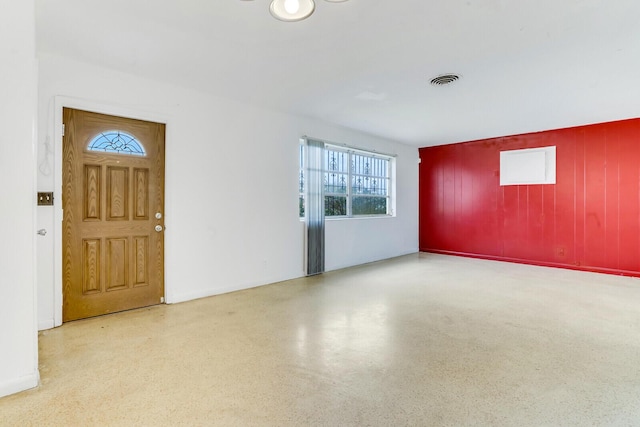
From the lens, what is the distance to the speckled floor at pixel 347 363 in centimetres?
185

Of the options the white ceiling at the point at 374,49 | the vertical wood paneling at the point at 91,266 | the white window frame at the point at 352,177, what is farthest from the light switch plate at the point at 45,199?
the white window frame at the point at 352,177

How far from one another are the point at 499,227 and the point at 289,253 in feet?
14.6

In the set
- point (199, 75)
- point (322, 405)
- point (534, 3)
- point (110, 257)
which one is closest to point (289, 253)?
point (110, 257)

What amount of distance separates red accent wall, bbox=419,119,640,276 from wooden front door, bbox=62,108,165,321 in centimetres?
599

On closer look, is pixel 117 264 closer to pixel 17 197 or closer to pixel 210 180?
A: pixel 210 180

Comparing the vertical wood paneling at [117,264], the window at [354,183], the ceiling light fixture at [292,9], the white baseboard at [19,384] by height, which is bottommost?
the white baseboard at [19,384]

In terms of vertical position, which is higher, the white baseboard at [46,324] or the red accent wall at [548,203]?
the red accent wall at [548,203]

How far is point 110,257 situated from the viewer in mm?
3461

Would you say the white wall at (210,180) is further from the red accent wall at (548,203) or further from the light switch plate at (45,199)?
the red accent wall at (548,203)

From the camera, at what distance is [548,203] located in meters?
6.06

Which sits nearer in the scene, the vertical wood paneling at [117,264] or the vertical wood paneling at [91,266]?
the vertical wood paneling at [91,266]

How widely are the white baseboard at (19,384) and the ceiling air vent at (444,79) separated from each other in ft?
13.9

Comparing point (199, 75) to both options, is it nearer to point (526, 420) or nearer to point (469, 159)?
point (526, 420)

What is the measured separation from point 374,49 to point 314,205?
9.12ft
